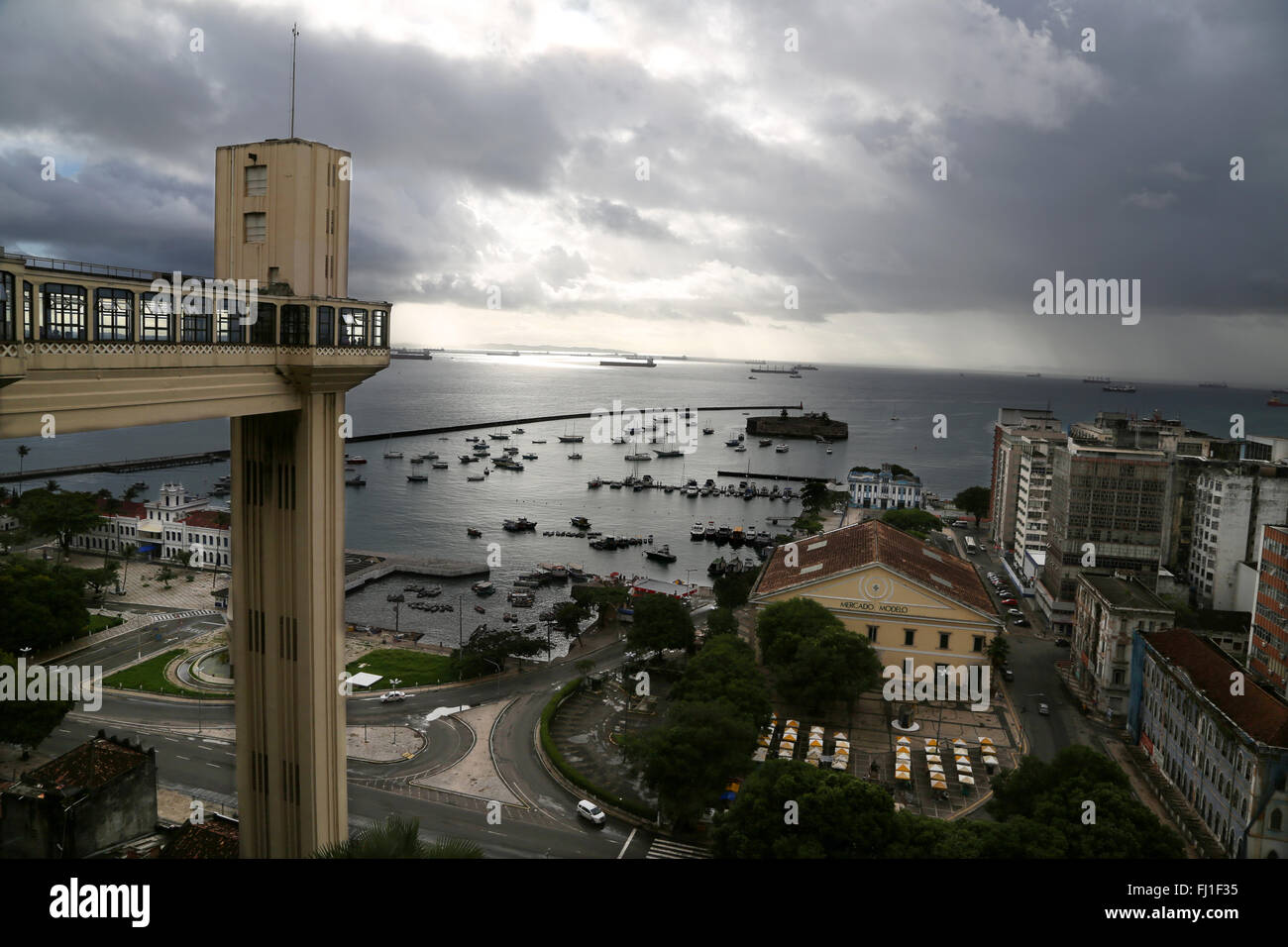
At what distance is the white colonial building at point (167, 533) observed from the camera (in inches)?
1727

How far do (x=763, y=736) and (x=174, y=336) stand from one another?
730 inches

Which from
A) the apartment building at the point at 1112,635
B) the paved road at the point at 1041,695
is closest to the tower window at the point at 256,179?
the paved road at the point at 1041,695

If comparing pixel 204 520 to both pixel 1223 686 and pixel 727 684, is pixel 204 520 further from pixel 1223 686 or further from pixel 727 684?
pixel 1223 686

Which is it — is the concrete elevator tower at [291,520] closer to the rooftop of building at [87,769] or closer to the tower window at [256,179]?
the tower window at [256,179]

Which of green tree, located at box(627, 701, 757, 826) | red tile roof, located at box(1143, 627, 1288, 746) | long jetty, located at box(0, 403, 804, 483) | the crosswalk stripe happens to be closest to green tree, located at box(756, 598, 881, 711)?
green tree, located at box(627, 701, 757, 826)

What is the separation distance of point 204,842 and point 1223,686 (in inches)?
882

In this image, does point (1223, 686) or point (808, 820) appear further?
point (1223, 686)

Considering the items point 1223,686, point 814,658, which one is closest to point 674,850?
point 814,658

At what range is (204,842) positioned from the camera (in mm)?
15102

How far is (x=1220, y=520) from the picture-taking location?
35656 millimetres

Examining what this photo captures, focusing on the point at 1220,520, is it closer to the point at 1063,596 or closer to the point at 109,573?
the point at 1063,596

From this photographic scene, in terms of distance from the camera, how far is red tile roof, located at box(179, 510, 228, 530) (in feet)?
145
